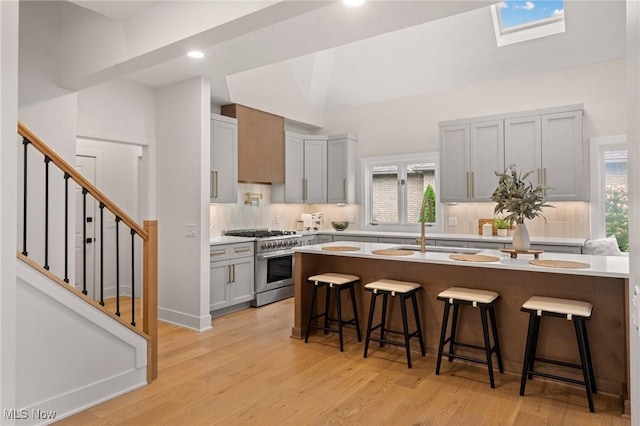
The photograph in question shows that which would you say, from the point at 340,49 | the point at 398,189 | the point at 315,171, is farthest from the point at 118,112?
the point at 398,189

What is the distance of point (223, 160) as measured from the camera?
206 inches

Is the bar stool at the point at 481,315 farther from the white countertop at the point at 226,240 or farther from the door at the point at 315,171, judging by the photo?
the door at the point at 315,171

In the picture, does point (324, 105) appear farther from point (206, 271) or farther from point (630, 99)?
point (630, 99)

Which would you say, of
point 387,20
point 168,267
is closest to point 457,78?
point 387,20

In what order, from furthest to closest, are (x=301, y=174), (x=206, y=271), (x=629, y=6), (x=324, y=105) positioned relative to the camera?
1. (x=324, y=105)
2. (x=301, y=174)
3. (x=206, y=271)
4. (x=629, y=6)

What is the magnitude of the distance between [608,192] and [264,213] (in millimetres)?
4562

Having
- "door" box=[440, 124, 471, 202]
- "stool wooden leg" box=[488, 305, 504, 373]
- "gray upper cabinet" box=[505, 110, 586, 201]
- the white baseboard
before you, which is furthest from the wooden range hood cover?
"stool wooden leg" box=[488, 305, 504, 373]

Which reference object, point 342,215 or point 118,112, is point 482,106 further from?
point 118,112

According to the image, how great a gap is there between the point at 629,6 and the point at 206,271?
4211mm

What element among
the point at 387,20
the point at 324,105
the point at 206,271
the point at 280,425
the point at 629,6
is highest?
the point at 324,105

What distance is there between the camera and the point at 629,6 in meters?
1.10

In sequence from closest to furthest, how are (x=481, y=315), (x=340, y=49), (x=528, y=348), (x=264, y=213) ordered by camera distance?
(x=528, y=348) < (x=481, y=315) < (x=340, y=49) < (x=264, y=213)

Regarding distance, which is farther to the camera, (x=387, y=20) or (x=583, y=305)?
(x=387, y=20)

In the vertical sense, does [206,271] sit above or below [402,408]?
above
